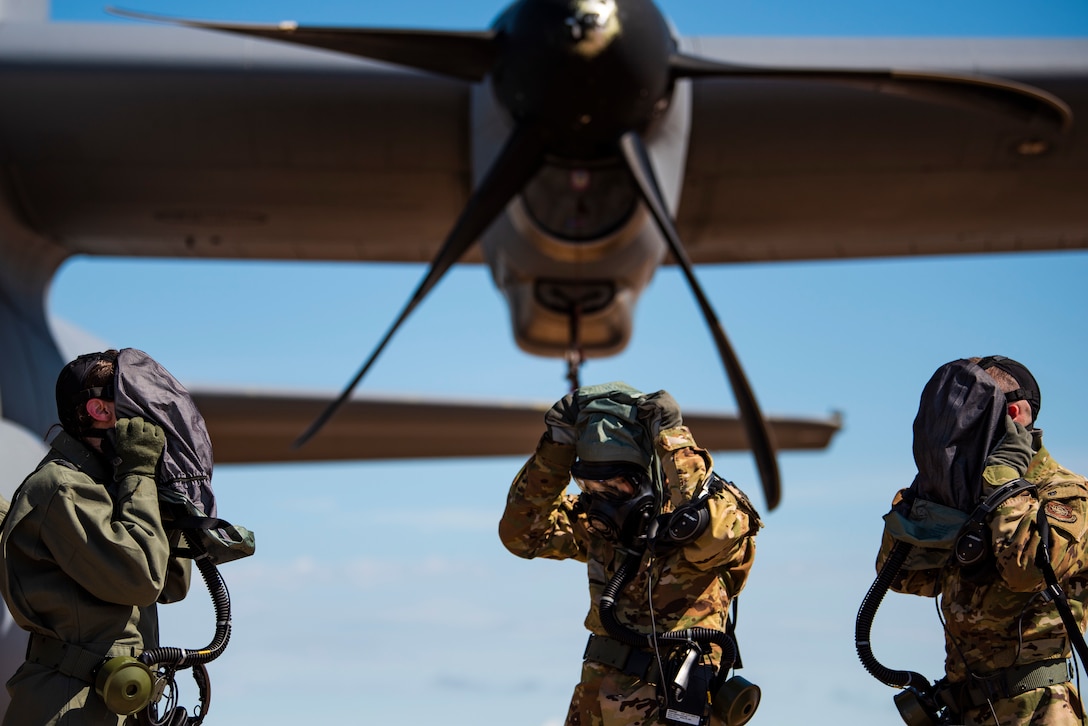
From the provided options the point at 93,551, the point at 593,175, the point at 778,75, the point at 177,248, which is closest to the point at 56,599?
the point at 93,551

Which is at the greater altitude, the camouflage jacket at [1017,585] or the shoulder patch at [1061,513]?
the shoulder patch at [1061,513]

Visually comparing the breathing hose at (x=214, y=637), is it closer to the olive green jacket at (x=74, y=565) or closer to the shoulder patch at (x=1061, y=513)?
the olive green jacket at (x=74, y=565)

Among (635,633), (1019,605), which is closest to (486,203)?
(635,633)

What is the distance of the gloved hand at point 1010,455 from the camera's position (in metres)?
3.90

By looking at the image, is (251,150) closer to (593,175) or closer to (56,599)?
(593,175)

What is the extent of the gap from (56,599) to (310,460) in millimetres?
7870

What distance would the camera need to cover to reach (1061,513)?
153 inches

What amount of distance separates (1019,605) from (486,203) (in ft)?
13.3

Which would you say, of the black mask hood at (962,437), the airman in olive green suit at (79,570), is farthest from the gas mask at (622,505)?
the airman in olive green suit at (79,570)

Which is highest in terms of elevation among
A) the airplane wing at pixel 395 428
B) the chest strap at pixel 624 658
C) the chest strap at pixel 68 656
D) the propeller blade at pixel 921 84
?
the propeller blade at pixel 921 84

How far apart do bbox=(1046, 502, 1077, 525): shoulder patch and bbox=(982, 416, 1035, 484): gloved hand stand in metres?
0.13

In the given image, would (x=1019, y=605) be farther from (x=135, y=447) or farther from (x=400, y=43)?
(x=400, y=43)

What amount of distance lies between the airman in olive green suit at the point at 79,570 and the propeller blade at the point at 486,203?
363cm

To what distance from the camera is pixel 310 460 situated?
37.4 ft
